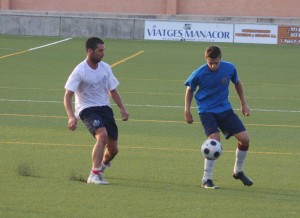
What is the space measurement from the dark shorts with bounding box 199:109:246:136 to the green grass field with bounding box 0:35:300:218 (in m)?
0.74

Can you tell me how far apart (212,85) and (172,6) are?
5000cm

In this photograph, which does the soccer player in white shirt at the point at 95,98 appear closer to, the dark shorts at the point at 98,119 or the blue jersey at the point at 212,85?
the dark shorts at the point at 98,119

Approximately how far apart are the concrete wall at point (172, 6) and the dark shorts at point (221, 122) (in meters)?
48.8

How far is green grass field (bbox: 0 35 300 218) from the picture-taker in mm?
10547

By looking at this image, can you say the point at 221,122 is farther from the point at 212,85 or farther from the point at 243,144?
the point at 212,85

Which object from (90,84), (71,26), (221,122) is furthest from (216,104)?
(71,26)

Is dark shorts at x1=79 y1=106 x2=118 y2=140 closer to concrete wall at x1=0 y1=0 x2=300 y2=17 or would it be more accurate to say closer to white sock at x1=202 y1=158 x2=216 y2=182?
white sock at x1=202 y1=158 x2=216 y2=182

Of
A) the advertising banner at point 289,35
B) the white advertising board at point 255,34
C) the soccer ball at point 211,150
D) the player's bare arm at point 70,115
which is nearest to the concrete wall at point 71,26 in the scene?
the white advertising board at point 255,34

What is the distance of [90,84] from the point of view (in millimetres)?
11945

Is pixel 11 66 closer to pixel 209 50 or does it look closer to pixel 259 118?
pixel 259 118

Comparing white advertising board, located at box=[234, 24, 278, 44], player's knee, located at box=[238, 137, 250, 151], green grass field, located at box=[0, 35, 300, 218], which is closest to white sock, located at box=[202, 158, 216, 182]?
green grass field, located at box=[0, 35, 300, 218]

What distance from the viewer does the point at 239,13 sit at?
6056cm

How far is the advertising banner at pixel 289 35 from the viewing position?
46.7 m

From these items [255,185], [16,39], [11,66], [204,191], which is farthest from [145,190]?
[16,39]
